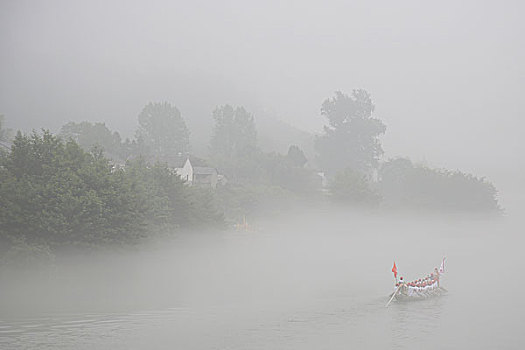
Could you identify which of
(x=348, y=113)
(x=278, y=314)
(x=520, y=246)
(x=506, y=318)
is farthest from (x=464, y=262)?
(x=348, y=113)

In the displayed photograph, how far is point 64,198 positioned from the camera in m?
38.6

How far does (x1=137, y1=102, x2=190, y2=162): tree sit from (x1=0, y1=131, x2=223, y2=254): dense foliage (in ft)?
308

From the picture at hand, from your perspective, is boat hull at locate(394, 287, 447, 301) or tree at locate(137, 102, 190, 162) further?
tree at locate(137, 102, 190, 162)

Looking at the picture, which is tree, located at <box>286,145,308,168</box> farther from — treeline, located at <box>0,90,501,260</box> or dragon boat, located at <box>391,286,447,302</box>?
dragon boat, located at <box>391,286,447,302</box>

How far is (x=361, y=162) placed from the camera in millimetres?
152125

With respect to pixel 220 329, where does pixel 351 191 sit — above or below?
above

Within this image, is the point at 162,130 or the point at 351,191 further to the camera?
the point at 162,130

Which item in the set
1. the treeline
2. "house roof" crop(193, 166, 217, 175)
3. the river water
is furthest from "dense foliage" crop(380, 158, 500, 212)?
the river water

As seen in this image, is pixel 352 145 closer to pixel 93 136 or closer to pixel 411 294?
pixel 93 136

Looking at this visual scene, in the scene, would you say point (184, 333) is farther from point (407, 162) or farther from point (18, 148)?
point (407, 162)

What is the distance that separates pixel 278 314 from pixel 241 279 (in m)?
15.1

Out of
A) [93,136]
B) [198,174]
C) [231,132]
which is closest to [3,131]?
[93,136]

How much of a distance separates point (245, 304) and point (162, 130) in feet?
347

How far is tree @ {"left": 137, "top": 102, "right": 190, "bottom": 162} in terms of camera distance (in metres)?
141
